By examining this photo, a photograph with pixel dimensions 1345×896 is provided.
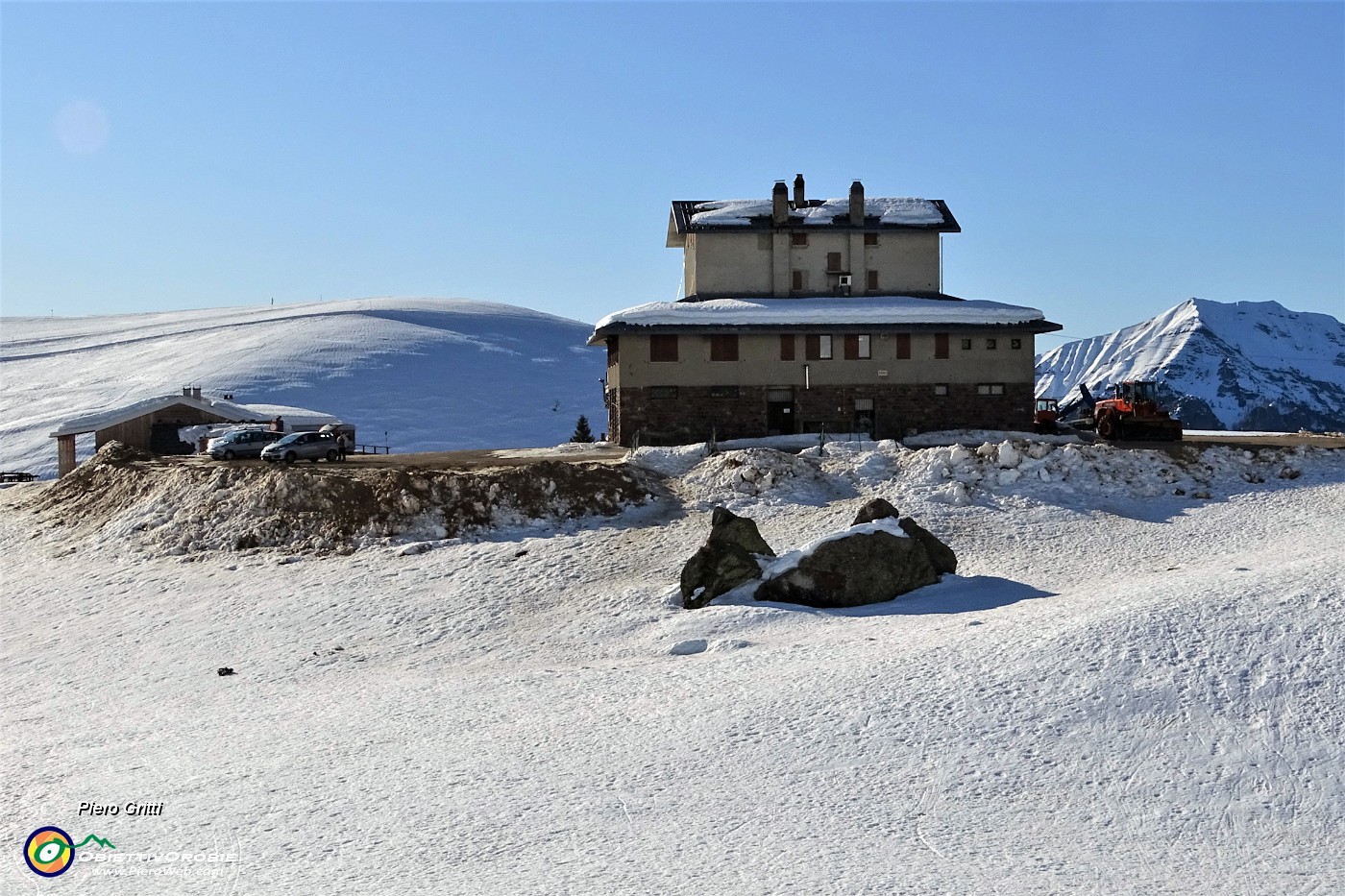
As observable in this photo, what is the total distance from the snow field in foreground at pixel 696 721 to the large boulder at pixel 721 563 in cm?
87

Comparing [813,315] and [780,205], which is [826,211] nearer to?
[780,205]

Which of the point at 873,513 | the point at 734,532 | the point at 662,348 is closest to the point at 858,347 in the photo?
the point at 662,348

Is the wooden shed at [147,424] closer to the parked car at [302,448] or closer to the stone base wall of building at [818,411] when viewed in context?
the parked car at [302,448]

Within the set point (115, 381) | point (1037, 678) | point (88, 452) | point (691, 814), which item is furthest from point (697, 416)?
point (115, 381)

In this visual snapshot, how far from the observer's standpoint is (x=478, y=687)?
74.5 feet

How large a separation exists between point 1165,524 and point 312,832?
2641 centimetres

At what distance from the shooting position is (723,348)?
162 ft

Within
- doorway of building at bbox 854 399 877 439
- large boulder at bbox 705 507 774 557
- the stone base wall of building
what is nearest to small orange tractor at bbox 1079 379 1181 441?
the stone base wall of building

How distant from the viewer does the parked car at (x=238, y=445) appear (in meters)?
45.9

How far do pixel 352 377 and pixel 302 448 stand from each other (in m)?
117

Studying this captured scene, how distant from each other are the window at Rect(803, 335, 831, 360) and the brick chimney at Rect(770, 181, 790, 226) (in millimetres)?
9824

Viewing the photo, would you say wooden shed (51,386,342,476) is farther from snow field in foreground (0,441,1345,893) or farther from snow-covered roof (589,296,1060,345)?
snow field in foreground (0,441,1345,893)

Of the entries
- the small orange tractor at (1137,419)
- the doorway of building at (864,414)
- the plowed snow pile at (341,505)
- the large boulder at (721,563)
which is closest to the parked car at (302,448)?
the plowed snow pile at (341,505)

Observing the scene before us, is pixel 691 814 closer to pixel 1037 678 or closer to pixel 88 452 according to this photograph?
pixel 1037 678
